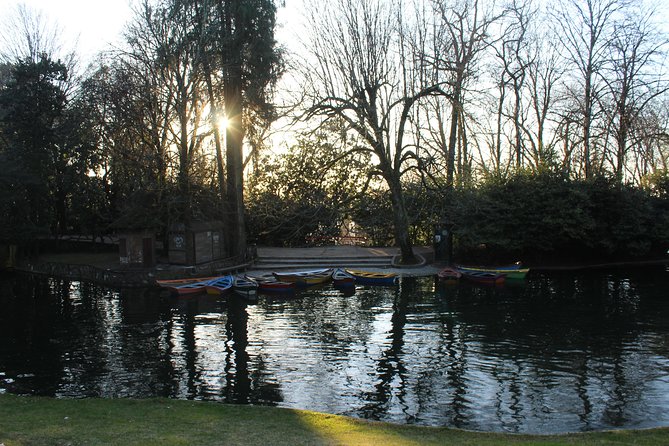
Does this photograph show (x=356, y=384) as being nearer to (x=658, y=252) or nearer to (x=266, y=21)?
(x=266, y=21)

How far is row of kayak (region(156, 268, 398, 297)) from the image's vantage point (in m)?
24.7

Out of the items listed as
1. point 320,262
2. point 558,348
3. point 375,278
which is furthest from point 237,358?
point 320,262

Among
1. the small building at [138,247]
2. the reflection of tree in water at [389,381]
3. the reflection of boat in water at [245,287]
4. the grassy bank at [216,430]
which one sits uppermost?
the small building at [138,247]

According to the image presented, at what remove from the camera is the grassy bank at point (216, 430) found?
7.99 metres

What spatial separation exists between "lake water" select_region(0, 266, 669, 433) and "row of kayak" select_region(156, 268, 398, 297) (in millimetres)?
849

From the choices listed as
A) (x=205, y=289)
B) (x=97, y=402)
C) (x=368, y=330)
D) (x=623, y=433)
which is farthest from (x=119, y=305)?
(x=623, y=433)

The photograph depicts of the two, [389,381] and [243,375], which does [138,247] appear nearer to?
[243,375]

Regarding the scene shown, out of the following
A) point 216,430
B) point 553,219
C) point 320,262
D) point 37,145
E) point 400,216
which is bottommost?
point 216,430

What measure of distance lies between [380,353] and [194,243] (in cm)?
1929

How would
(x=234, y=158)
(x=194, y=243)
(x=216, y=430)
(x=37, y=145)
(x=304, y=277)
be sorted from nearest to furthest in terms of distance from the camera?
1. (x=216, y=430)
2. (x=304, y=277)
3. (x=194, y=243)
4. (x=234, y=158)
5. (x=37, y=145)

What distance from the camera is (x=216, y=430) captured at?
8.58 meters

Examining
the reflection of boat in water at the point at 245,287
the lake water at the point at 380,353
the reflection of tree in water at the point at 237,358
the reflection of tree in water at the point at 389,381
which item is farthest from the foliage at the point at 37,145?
the reflection of tree in water at the point at 389,381

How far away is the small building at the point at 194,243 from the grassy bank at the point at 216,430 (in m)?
21.3

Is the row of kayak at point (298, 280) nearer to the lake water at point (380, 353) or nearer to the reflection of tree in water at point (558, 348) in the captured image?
the lake water at point (380, 353)
